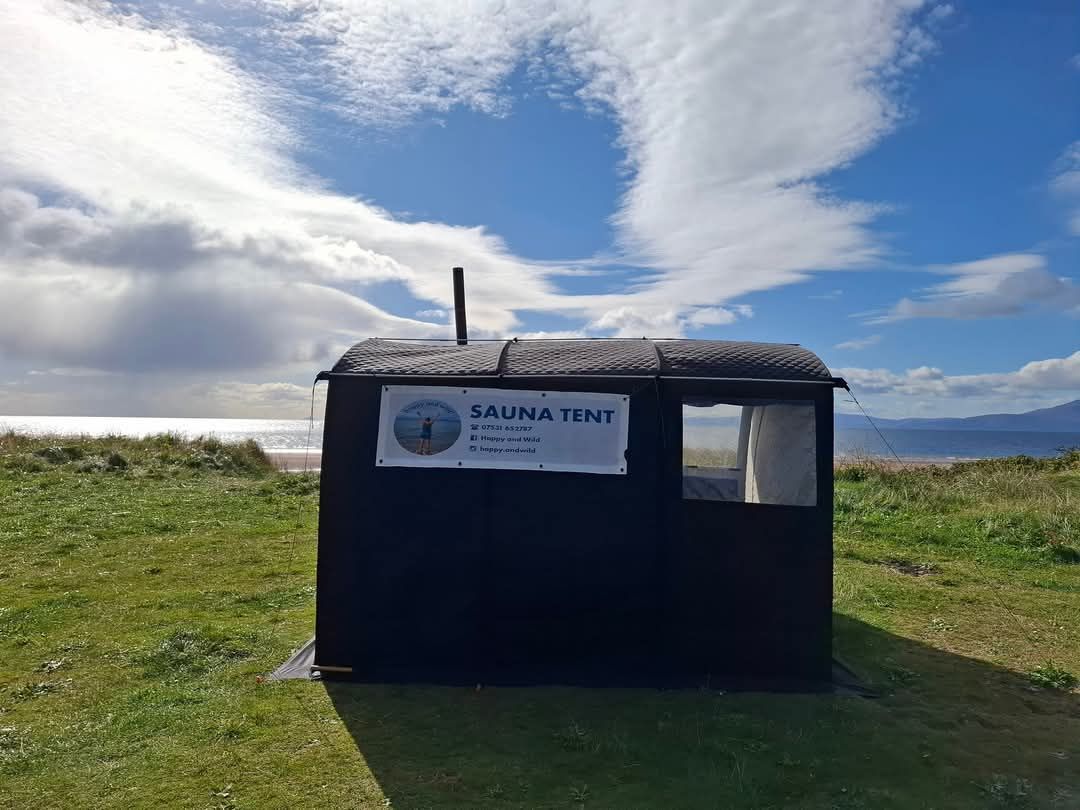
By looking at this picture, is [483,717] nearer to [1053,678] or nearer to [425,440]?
[425,440]

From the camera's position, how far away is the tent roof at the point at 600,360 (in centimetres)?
587

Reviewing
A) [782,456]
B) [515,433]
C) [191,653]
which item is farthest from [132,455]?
[782,456]

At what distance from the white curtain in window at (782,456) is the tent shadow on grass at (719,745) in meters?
1.54

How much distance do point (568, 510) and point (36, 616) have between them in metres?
5.43

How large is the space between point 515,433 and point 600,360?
3.03 ft

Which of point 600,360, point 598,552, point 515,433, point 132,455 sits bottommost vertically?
point 598,552

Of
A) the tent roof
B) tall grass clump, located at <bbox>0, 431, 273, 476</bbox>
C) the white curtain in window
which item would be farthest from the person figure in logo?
tall grass clump, located at <bbox>0, 431, 273, 476</bbox>

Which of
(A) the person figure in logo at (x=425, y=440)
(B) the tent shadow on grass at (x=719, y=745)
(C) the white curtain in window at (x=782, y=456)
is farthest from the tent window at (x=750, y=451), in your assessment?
(A) the person figure in logo at (x=425, y=440)

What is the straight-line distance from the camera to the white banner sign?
589 centimetres

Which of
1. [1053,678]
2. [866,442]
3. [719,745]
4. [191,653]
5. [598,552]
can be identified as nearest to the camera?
[719,745]

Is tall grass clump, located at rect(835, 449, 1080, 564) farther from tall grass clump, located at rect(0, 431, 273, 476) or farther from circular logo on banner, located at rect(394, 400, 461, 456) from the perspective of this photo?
tall grass clump, located at rect(0, 431, 273, 476)

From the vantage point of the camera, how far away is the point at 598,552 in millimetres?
5848

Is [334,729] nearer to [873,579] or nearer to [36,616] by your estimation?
[36,616]

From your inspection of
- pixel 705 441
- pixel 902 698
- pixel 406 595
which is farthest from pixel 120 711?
pixel 902 698
